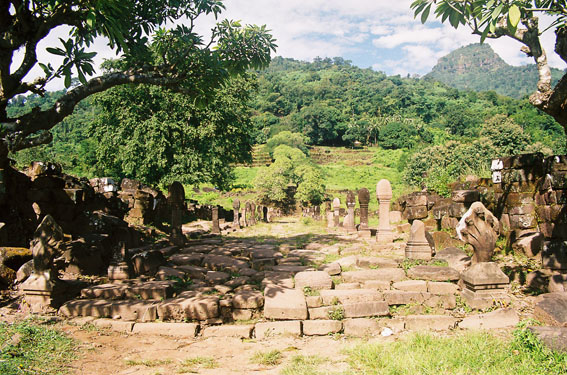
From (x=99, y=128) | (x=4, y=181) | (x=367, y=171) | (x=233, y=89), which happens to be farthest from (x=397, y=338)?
(x=367, y=171)

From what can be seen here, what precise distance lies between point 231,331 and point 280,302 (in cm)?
85

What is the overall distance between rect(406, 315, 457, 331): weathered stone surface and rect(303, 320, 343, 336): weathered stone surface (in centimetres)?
102

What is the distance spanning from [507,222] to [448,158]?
3282 cm

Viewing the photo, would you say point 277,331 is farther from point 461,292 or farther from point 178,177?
point 178,177

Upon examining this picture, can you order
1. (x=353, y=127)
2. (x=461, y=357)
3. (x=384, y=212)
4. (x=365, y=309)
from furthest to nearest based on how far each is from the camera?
(x=353, y=127), (x=384, y=212), (x=365, y=309), (x=461, y=357)

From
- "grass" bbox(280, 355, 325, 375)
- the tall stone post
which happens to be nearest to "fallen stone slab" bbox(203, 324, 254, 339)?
"grass" bbox(280, 355, 325, 375)

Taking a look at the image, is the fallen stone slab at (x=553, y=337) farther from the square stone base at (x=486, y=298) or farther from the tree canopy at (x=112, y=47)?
the tree canopy at (x=112, y=47)

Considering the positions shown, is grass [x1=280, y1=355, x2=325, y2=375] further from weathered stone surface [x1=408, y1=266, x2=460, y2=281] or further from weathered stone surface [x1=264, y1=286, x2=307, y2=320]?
weathered stone surface [x1=408, y1=266, x2=460, y2=281]

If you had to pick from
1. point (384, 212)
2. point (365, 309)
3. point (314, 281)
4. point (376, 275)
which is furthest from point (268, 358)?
point (384, 212)

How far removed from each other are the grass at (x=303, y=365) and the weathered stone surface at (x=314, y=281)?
7.05 ft

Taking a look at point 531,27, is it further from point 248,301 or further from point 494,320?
point 248,301

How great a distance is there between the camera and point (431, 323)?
5305 mm

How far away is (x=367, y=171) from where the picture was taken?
60312mm

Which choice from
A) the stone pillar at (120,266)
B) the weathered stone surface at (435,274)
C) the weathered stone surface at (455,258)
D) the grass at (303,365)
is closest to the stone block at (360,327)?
the grass at (303,365)
